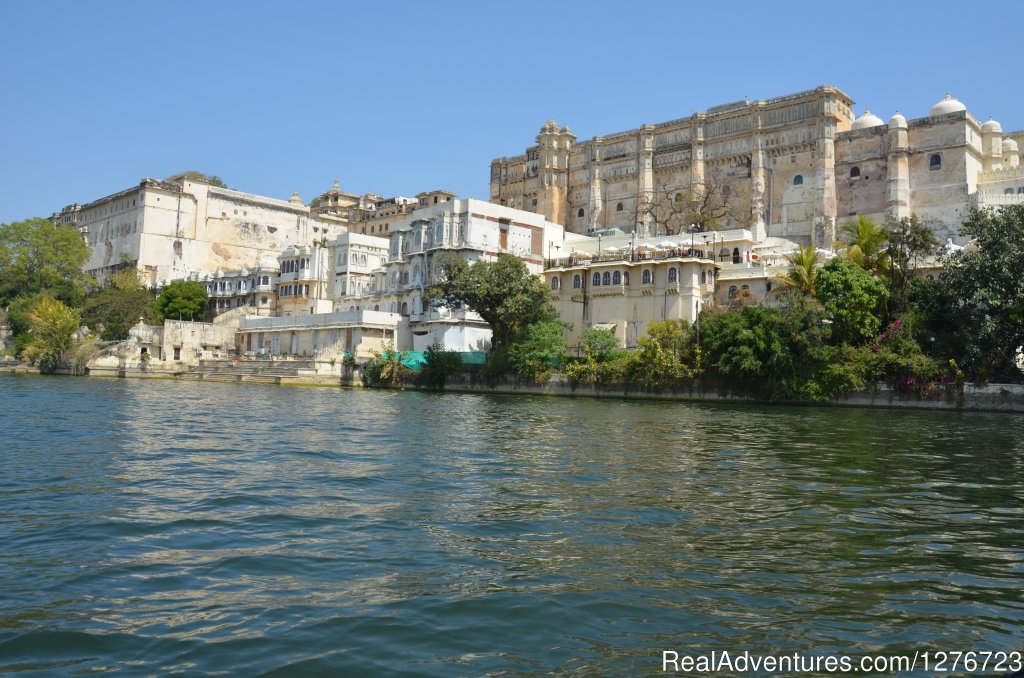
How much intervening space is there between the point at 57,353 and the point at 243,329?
14.1 meters

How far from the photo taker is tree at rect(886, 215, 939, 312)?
35188 millimetres

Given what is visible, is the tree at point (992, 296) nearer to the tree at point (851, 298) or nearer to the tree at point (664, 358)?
the tree at point (851, 298)

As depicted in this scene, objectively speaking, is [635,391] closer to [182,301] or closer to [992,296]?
[992,296]

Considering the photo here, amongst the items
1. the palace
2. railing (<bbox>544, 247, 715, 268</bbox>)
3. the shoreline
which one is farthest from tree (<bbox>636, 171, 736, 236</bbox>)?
the shoreline

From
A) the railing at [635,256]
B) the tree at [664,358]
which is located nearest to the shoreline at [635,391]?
the tree at [664,358]

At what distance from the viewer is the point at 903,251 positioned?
36125mm

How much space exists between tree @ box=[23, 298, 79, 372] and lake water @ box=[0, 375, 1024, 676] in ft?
153

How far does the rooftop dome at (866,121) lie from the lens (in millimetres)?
63000

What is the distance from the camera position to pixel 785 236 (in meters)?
63.9

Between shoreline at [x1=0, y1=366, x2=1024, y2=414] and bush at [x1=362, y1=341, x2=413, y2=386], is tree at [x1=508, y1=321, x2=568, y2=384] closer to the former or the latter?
shoreline at [x1=0, y1=366, x2=1024, y2=414]

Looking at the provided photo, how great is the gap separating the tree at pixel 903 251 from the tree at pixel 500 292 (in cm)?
1794

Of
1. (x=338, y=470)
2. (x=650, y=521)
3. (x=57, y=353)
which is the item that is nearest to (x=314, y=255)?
(x=57, y=353)

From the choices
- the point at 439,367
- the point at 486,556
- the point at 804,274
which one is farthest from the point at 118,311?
the point at 486,556

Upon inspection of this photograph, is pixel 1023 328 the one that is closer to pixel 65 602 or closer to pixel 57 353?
pixel 65 602
